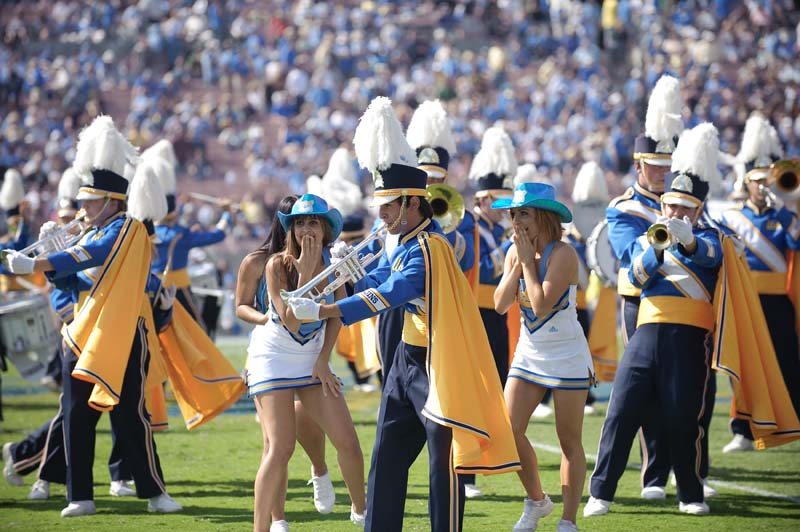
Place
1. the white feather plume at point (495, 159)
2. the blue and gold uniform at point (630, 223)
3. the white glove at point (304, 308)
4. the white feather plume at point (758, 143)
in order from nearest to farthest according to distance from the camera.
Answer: the white glove at point (304, 308)
the blue and gold uniform at point (630, 223)
the white feather plume at point (495, 159)
the white feather plume at point (758, 143)

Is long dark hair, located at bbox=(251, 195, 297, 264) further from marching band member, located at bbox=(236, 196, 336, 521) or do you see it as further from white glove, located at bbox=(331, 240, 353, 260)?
white glove, located at bbox=(331, 240, 353, 260)

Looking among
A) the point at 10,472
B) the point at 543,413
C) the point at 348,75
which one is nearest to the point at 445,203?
the point at 10,472

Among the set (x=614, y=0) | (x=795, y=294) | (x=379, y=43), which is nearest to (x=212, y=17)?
(x=379, y=43)

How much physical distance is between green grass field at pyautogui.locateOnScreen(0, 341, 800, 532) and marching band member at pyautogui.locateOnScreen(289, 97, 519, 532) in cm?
124

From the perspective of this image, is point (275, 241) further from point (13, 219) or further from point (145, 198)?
point (13, 219)

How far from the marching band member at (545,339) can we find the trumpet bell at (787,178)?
289cm

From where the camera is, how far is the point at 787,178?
872cm

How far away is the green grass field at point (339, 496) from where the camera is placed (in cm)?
689

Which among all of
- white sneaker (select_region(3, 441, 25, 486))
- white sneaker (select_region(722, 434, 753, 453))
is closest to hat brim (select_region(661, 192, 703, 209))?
white sneaker (select_region(722, 434, 753, 453))

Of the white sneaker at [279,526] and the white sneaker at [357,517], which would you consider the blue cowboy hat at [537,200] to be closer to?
the white sneaker at [357,517]

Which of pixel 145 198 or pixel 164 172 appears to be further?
pixel 164 172

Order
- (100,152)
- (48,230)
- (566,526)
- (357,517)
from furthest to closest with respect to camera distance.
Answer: (48,230), (100,152), (357,517), (566,526)

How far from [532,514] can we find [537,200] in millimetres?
1567

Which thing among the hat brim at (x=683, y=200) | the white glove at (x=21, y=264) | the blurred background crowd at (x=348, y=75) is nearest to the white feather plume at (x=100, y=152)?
the white glove at (x=21, y=264)
